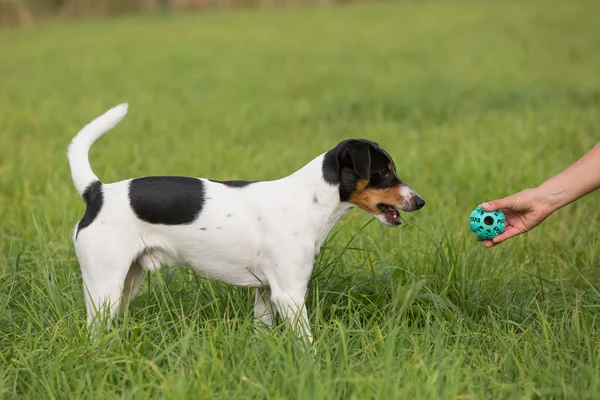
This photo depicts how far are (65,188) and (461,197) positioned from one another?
3087mm

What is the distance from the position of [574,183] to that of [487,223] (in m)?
0.45

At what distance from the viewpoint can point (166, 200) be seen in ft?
10.9

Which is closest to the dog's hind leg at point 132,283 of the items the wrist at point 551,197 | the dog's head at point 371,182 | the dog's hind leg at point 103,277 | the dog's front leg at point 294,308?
the dog's hind leg at point 103,277

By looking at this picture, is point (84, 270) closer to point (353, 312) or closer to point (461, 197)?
point (353, 312)

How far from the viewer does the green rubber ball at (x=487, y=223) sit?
3670 millimetres

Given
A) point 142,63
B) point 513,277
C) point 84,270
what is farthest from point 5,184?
point 142,63

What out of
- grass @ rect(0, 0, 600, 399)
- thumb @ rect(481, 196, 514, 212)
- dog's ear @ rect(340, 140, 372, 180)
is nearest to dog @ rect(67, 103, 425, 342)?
dog's ear @ rect(340, 140, 372, 180)

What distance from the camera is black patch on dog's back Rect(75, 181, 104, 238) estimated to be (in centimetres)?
328

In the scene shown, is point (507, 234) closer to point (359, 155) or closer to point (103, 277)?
point (359, 155)

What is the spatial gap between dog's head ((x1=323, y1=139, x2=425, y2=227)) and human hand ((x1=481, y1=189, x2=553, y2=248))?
20.4 inches

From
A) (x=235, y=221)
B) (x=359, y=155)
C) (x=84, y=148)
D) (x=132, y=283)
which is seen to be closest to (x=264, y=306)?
(x=235, y=221)

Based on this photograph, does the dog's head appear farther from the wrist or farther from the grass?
the wrist

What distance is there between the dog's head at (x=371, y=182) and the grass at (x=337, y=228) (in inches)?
18.1

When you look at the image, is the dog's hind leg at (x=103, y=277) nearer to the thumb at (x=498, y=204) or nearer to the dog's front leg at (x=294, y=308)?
the dog's front leg at (x=294, y=308)
